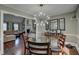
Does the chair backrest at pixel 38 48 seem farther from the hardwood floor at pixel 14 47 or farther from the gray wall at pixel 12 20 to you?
the gray wall at pixel 12 20

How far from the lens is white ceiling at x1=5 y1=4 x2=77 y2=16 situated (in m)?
1.25

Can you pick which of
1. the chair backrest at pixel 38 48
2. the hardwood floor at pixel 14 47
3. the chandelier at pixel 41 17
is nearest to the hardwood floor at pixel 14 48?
the hardwood floor at pixel 14 47

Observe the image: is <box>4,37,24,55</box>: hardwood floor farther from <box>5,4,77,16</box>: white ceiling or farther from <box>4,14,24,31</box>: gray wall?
<box>5,4,77,16</box>: white ceiling

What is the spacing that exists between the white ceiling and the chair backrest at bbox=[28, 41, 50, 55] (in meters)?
0.45

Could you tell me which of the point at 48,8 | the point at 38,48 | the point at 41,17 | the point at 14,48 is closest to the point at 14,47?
the point at 14,48

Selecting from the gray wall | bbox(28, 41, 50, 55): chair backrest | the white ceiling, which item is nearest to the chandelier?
the white ceiling

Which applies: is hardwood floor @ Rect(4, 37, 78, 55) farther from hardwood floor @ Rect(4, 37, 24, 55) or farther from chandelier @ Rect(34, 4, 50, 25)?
chandelier @ Rect(34, 4, 50, 25)

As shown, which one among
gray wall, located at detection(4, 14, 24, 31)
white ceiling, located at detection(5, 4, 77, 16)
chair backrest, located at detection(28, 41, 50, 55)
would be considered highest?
white ceiling, located at detection(5, 4, 77, 16)

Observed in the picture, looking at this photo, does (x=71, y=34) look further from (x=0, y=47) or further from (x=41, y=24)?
(x=0, y=47)

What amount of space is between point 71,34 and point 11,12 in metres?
0.89

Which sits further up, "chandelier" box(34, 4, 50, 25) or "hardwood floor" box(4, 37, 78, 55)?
"chandelier" box(34, 4, 50, 25)

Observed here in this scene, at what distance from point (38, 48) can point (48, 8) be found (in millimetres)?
582

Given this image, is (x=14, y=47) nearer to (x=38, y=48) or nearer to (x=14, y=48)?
(x=14, y=48)

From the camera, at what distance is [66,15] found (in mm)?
1324
